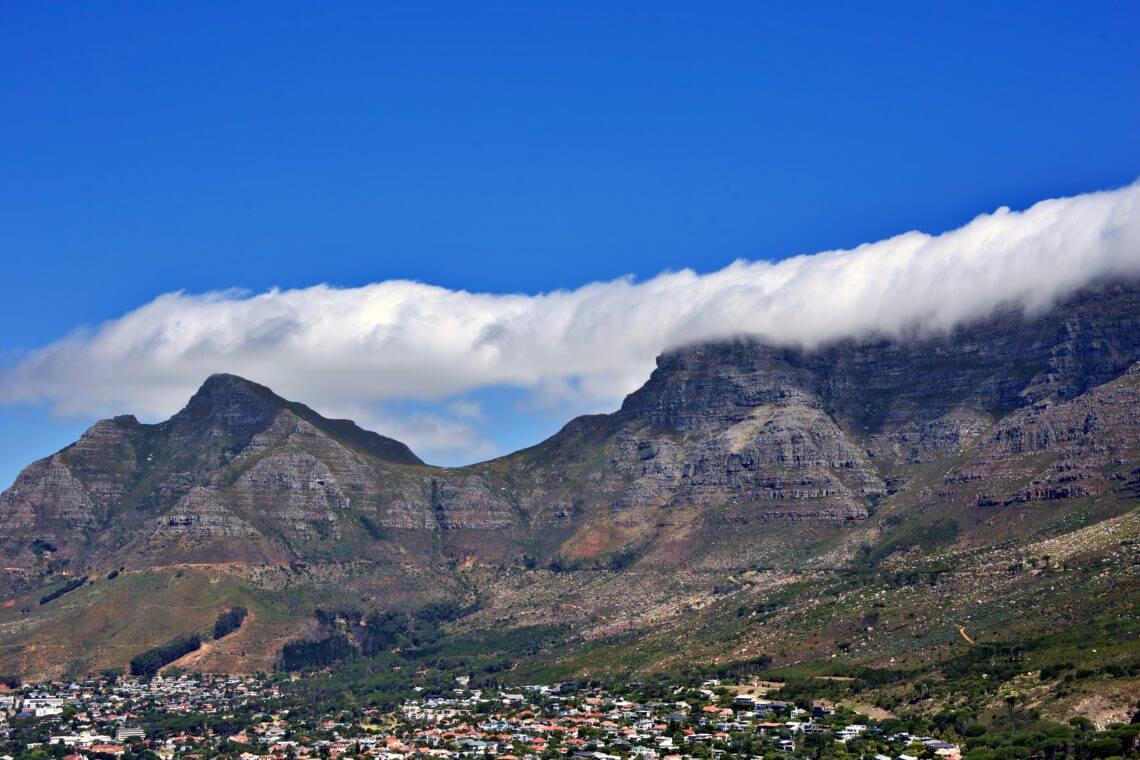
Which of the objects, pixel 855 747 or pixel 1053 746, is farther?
pixel 855 747

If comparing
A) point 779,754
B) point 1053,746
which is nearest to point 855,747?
point 779,754

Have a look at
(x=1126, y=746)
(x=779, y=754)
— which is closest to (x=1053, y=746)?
(x=1126, y=746)

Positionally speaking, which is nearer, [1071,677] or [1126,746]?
[1126,746]

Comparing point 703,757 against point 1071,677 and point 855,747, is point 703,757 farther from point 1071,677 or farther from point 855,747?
point 1071,677

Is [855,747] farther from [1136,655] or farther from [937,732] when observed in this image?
[1136,655]

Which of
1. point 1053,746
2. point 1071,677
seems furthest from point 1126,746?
point 1071,677

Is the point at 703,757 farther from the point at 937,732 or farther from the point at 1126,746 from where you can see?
the point at 1126,746
